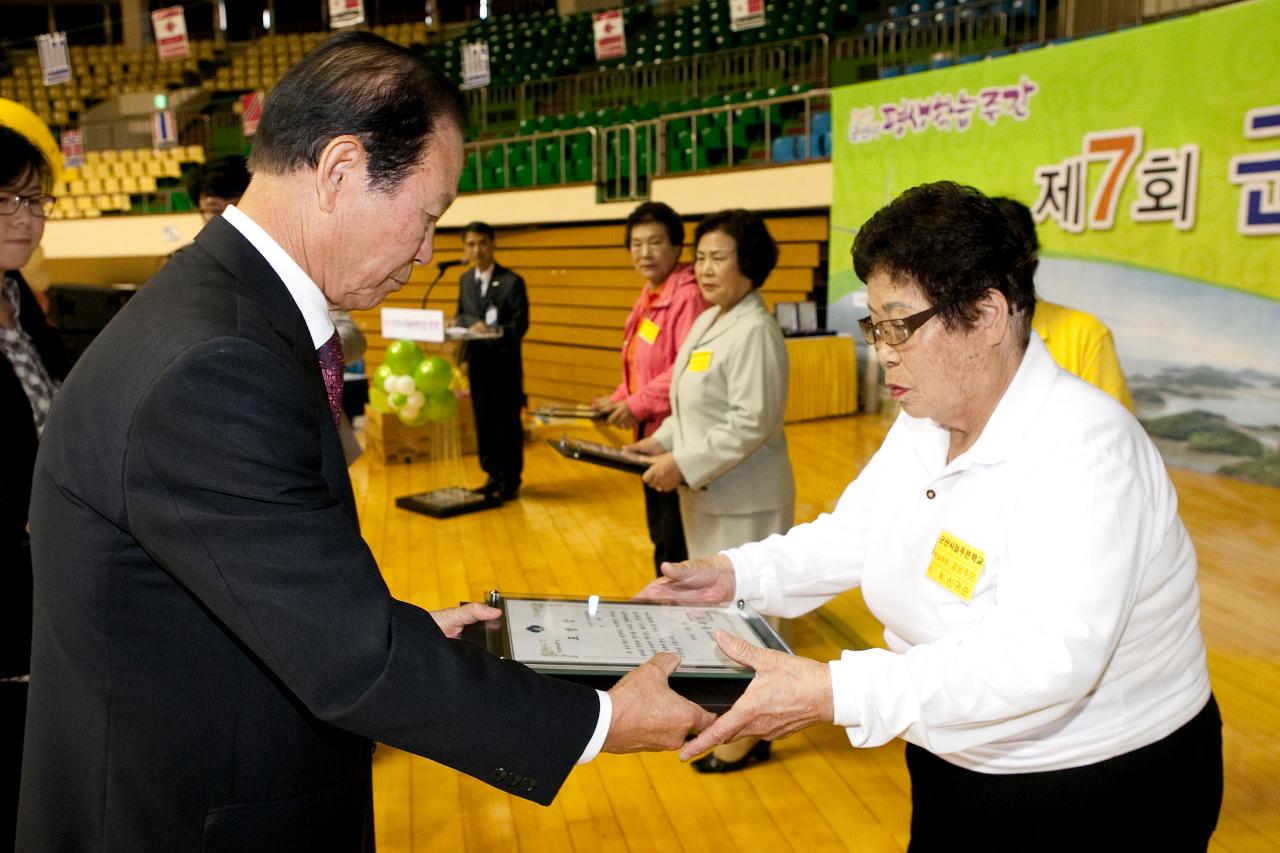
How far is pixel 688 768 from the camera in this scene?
2787mm

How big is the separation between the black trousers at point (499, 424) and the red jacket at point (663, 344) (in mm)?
2221

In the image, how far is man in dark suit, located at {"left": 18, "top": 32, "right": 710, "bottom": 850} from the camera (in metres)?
0.85

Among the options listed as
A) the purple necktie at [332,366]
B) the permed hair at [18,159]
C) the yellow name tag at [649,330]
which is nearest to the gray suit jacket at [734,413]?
the yellow name tag at [649,330]

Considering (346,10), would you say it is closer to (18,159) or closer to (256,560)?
(18,159)

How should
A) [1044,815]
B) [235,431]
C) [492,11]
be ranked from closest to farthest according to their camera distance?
[235,431]
[1044,815]
[492,11]

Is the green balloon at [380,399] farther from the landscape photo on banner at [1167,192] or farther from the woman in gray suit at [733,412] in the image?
the landscape photo on banner at [1167,192]

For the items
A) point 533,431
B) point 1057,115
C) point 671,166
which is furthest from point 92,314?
point 1057,115

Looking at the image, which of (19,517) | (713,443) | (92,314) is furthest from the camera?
(92,314)

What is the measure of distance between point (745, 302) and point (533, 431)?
5.58m

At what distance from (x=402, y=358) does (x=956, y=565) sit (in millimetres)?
4508

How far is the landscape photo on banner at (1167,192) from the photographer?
5266 mm

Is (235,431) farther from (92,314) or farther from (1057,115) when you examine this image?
(92,314)

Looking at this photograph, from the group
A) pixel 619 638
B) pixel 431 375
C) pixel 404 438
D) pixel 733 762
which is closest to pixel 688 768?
pixel 733 762

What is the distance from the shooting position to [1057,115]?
6328 mm
